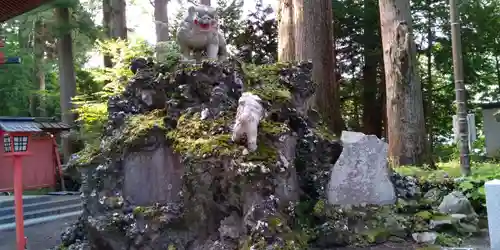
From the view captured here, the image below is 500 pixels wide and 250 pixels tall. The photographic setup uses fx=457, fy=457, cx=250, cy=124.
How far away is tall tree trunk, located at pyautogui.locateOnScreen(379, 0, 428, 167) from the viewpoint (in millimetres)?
9234

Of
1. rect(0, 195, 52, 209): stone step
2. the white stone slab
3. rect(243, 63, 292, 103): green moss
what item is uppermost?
rect(243, 63, 292, 103): green moss

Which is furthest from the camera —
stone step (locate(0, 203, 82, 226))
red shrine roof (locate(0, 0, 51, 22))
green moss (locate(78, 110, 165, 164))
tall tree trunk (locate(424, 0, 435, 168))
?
tall tree trunk (locate(424, 0, 435, 168))

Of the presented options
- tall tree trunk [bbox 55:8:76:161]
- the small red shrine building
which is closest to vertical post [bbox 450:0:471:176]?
the small red shrine building

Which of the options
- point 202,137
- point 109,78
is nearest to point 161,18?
point 109,78

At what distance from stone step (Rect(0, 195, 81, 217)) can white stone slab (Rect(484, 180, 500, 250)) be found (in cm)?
966

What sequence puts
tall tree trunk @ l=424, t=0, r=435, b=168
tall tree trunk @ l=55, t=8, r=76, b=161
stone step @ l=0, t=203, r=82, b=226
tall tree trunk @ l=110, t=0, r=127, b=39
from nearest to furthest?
stone step @ l=0, t=203, r=82, b=226 → tall tree trunk @ l=110, t=0, r=127, b=39 → tall tree trunk @ l=55, t=8, r=76, b=161 → tall tree trunk @ l=424, t=0, r=435, b=168

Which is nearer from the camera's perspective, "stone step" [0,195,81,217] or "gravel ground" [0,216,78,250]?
"gravel ground" [0,216,78,250]

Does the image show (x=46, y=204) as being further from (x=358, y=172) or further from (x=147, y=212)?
(x=358, y=172)

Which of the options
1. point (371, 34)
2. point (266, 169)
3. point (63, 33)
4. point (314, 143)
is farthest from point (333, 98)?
point (63, 33)

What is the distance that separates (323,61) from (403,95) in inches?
69.5

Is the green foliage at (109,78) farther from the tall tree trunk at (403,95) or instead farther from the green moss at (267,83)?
the tall tree trunk at (403,95)

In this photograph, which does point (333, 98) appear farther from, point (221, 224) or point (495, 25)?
point (495, 25)

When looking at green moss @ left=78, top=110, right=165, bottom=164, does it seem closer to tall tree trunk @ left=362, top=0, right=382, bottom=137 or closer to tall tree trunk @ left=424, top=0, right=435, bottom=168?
tall tree trunk @ left=362, top=0, right=382, bottom=137

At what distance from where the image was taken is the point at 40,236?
8.30 m
